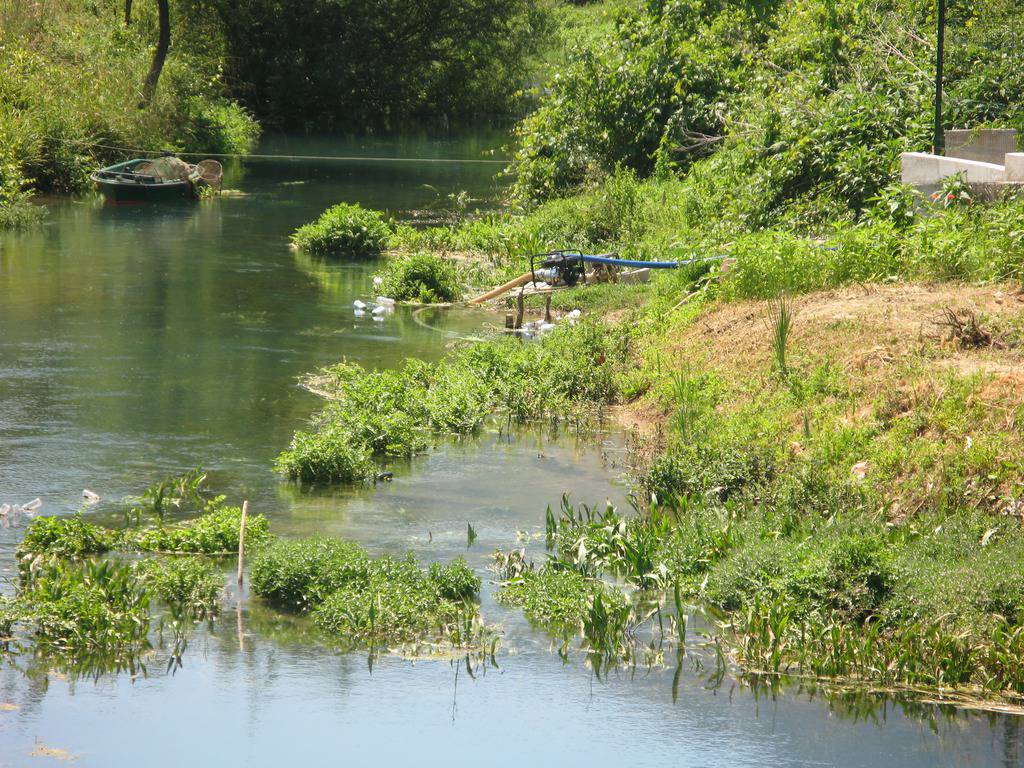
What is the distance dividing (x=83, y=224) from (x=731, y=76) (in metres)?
13.1

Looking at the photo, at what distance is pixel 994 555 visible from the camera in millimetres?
7887

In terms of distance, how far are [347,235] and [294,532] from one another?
1326cm

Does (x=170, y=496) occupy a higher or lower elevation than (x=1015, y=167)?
lower

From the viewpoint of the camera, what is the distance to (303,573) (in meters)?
8.17

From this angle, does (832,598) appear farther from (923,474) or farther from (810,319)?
(810,319)

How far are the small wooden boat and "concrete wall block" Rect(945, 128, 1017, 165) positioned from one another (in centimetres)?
1830

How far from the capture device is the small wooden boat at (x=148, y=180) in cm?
2784

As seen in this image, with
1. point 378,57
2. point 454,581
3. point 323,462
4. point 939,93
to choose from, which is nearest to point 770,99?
point 939,93

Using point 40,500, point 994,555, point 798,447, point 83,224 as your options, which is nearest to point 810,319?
point 798,447

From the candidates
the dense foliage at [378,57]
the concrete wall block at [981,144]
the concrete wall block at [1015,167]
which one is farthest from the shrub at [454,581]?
the dense foliage at [378,57]

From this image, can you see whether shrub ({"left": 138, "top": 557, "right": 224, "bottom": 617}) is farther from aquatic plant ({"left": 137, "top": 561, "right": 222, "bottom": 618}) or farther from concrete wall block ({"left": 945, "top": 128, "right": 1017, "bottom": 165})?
concrete wall block ({"left": 945, "top": 128, "right": 1017, "bottom": 165})

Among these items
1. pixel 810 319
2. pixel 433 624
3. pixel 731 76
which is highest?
pixel 731 76

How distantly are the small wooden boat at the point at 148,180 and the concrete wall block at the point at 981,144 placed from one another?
18.3 m

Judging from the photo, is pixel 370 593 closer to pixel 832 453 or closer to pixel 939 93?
pixel 832 453
